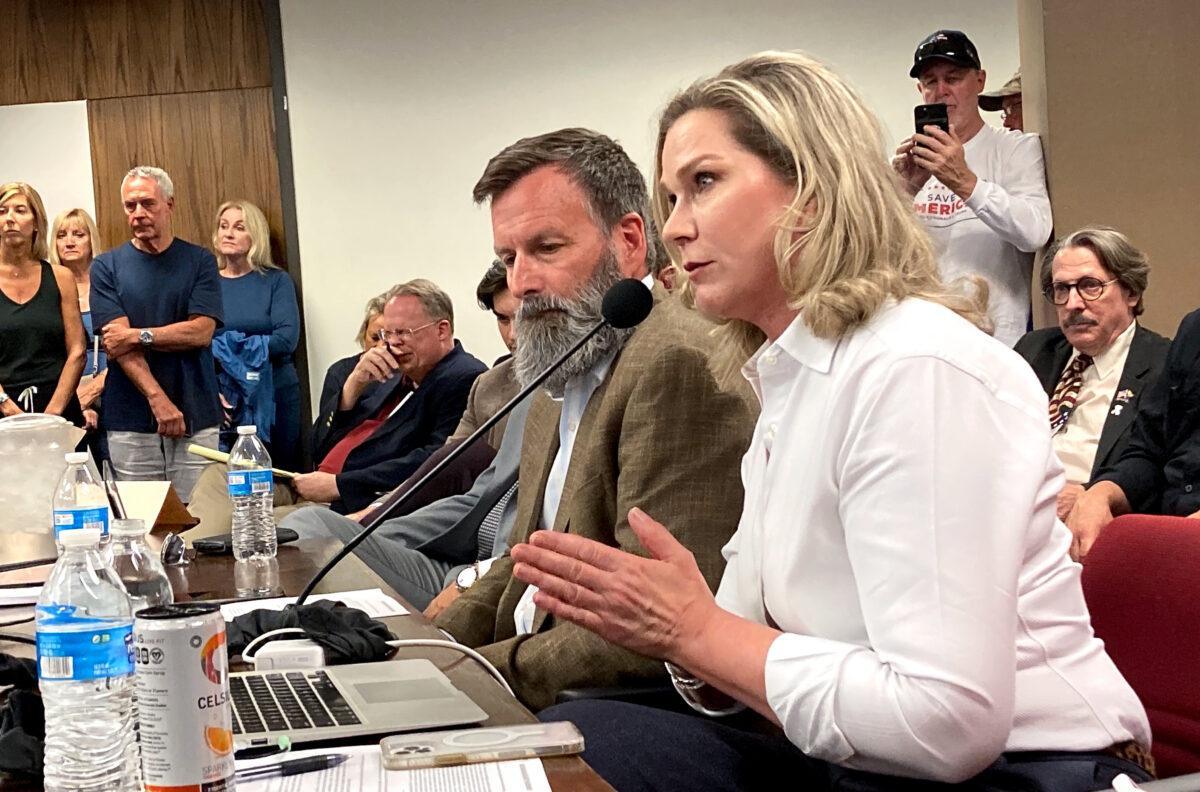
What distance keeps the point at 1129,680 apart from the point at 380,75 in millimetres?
5591

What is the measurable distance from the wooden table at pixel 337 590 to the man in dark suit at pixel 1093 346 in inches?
76.8

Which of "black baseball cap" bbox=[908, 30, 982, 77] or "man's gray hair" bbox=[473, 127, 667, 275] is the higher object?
"black baseball cap" bbox=[908, 30, 982, 77]

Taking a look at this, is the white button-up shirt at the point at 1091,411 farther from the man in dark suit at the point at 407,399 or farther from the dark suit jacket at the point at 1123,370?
the man in dark suit at the point at 407,399

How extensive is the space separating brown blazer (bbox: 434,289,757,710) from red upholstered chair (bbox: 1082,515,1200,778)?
47cm

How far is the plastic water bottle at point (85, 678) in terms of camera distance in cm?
90

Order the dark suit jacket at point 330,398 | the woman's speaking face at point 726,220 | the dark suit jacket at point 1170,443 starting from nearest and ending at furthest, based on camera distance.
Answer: the woman's speaking face at point 726,220, the dark suit jacket at point 1170,443, the dark suit jacket at point 330,398

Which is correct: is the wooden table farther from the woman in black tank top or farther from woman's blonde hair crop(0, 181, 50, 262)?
woman's blonde hair crop(0, 181, 50, 262)

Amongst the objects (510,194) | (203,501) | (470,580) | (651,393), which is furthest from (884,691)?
(203,501)

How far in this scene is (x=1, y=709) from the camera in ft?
3.59

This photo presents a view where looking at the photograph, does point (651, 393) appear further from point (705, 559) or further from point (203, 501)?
point (203, 501)

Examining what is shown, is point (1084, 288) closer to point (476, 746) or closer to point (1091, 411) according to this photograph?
point (1091, 411)

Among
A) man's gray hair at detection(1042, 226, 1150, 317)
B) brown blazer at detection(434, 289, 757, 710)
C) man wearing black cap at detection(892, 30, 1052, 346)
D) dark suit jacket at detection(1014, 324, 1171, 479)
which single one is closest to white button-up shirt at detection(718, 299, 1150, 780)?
brown blazer at detection(434, 289, 757, 710)

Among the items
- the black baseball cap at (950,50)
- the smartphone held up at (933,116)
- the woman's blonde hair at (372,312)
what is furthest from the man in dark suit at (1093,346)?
the woman's blonde hair at (372,312)

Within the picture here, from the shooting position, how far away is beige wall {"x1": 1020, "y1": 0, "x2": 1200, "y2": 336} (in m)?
3.86
